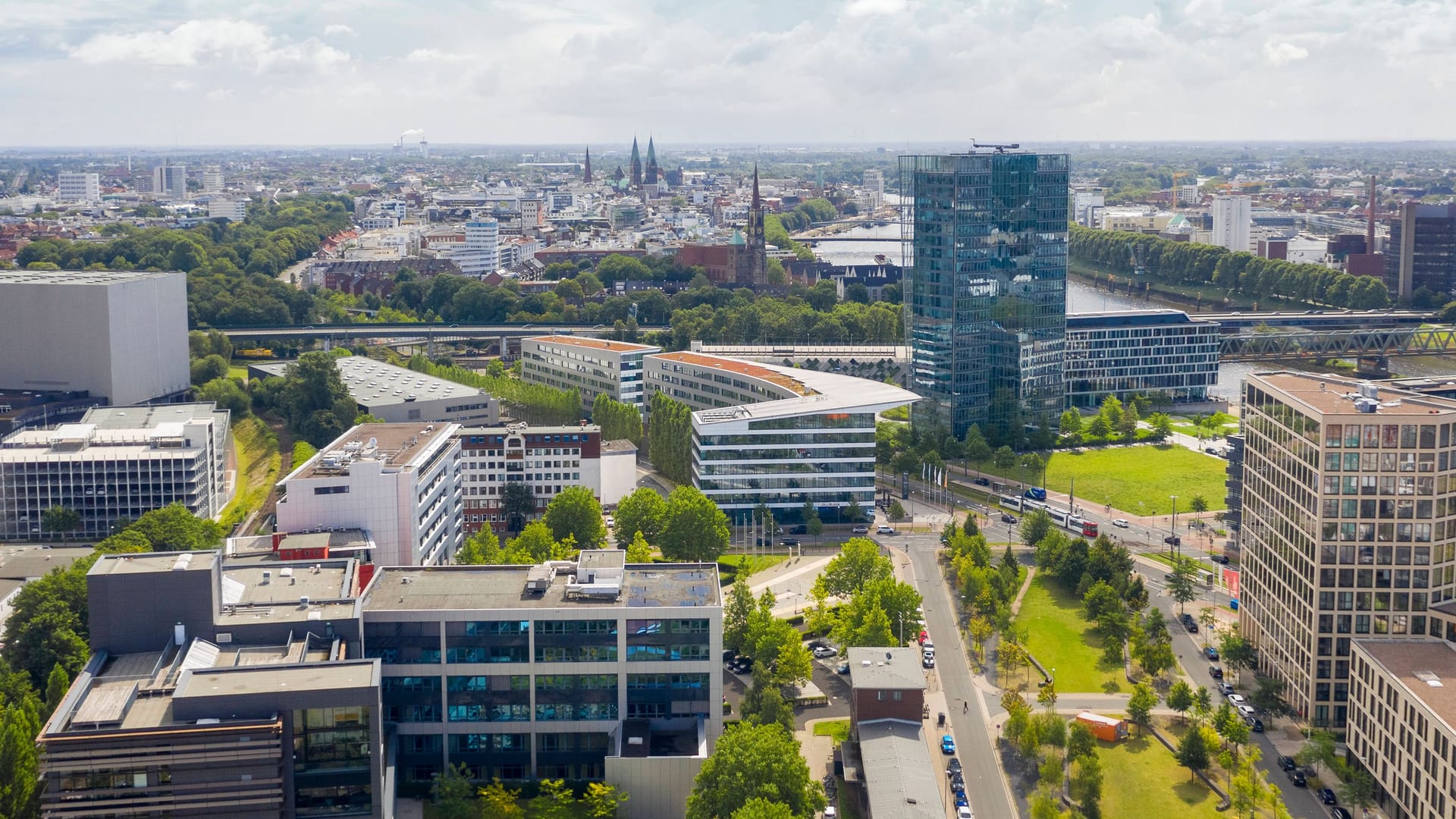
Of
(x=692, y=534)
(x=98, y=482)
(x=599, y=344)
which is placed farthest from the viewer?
(x=599, y=344)

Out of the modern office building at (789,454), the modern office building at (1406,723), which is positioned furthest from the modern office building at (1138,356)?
the modern office building at (1406,723)

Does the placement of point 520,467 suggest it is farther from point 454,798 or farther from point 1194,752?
point 1194,752

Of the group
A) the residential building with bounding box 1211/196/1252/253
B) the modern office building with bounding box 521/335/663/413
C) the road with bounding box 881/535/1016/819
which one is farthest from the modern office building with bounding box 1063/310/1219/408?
the residential building with bounding box 1211/196/1252/253

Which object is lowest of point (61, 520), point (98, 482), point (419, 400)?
point (61, 520)

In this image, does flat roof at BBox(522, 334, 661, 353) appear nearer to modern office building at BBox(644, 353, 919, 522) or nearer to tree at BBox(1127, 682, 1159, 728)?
modern office building at BBox(644, 353, 919, 522)

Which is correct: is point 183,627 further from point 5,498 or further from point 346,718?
point 5,498

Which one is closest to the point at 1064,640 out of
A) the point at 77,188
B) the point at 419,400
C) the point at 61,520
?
the point at 61,520

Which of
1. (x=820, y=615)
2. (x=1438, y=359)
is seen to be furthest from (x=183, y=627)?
(x=1438, y=359)
